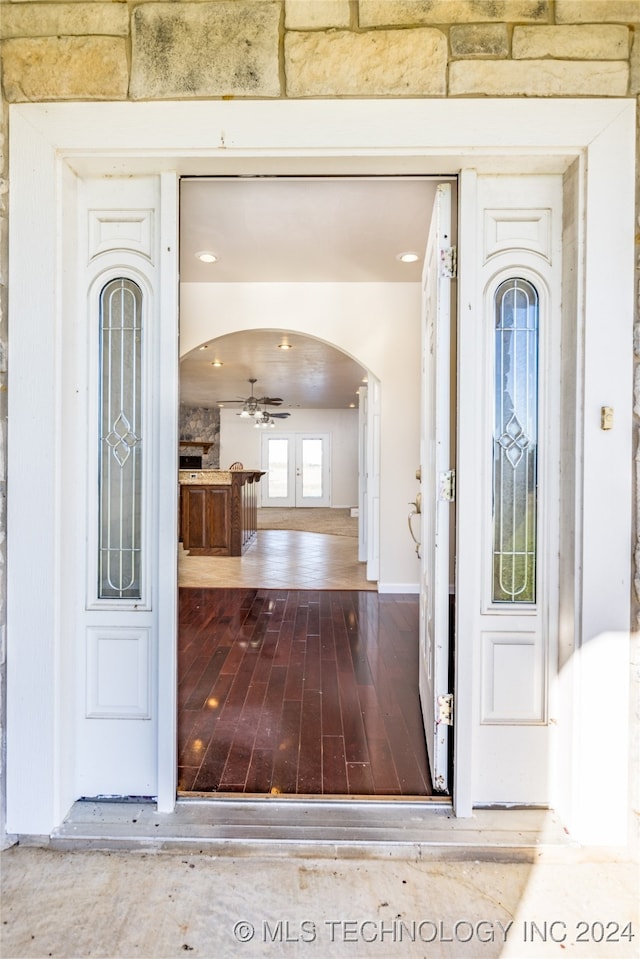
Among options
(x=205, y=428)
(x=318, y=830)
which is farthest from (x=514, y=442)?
(x=205, y=428)

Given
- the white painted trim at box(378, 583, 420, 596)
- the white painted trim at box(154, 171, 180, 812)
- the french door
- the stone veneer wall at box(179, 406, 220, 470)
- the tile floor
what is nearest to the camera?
the white painted trim at box(154, 171, 180, 812)

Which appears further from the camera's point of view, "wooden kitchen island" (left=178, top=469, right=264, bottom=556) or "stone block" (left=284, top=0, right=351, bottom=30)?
"wooden kitchen island" (left=178, top=469, right=264, bottom=556)

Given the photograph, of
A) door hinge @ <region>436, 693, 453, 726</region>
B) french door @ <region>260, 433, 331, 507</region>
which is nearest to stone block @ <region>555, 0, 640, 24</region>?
door hinge @ <region>436, 693, 453, 726</region>

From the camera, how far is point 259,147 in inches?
64.6

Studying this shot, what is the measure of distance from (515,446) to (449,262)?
72 centimetres

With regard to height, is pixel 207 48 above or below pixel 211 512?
above

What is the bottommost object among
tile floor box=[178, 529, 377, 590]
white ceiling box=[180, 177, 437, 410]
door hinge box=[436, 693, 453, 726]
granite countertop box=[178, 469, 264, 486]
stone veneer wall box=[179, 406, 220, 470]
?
tile floor box=[178, 529, 377, 590]

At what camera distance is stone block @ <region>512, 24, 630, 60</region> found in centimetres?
159

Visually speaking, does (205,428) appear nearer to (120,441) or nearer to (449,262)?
(120,441)

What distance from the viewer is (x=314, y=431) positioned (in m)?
13.6

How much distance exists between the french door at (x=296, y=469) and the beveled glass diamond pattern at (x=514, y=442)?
11.9 m

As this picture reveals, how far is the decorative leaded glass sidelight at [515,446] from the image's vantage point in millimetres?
1809

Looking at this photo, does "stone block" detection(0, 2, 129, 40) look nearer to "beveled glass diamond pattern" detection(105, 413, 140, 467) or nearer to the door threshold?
"beveled glass diamond pattern" detection(105, 413, 140, 467)

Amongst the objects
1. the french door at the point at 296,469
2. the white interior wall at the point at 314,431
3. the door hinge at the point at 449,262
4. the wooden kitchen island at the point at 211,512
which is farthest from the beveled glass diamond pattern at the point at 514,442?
the french door at the point at 296,469
